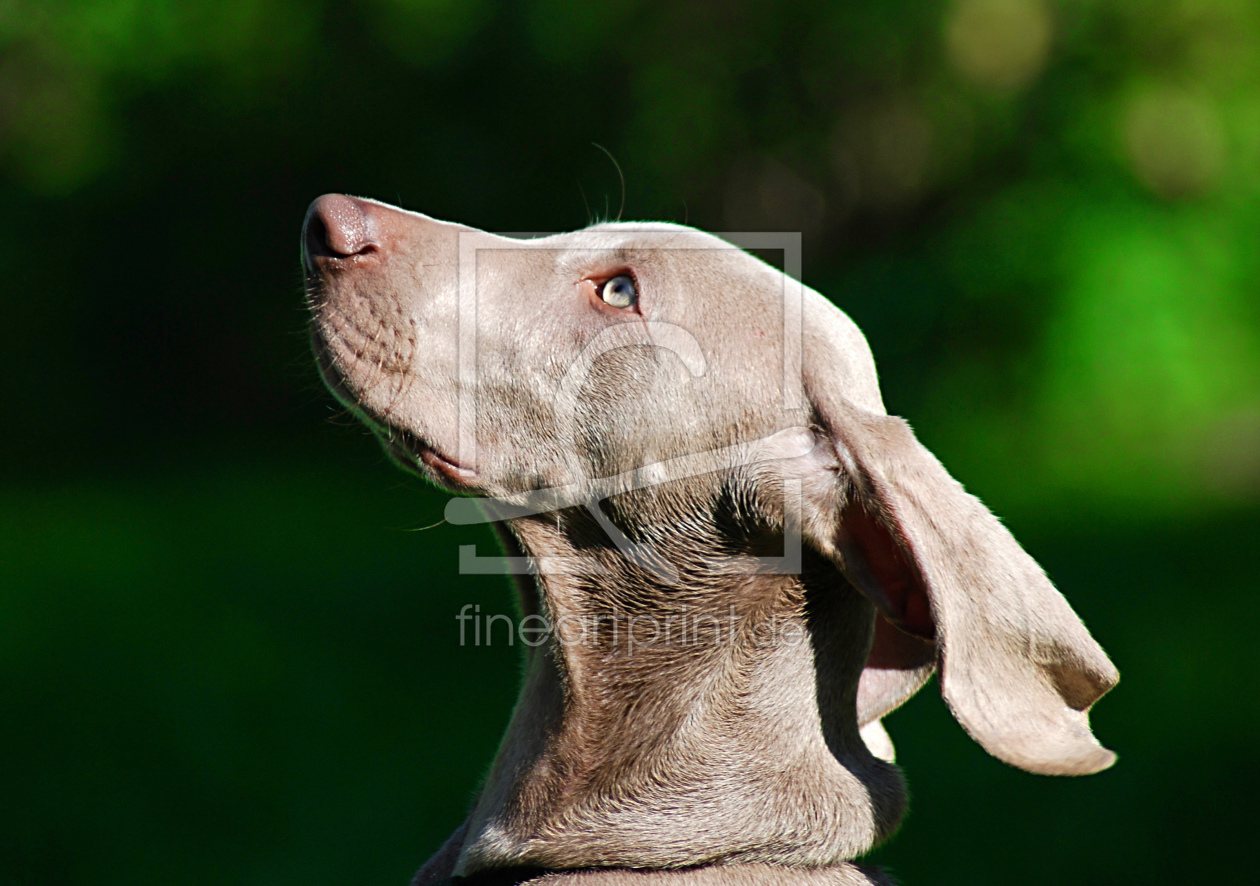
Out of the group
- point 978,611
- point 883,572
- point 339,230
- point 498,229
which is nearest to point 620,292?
point 339,230

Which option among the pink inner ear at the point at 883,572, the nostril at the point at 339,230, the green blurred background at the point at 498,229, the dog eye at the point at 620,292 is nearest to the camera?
the pink inner ear at the point at 883,572

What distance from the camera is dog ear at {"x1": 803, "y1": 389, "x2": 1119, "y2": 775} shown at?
217cm

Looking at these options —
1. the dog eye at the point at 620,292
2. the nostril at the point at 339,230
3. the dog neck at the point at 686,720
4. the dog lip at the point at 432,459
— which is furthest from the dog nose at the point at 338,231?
the dog neck at the point at 686,720

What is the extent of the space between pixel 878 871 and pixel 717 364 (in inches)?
47.4

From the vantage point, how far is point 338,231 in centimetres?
263

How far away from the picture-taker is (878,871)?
2.74 meters

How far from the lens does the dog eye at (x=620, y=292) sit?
2.74 m

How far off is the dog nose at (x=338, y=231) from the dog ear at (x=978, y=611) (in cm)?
116

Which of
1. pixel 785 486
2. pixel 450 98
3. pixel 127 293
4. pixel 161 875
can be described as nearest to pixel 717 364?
pixel 785 486

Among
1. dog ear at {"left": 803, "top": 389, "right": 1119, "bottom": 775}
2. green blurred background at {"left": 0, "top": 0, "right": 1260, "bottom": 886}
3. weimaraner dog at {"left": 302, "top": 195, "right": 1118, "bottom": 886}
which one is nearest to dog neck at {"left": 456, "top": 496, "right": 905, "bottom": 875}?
weimaraner dog at {"left": 302, "top": 195, "right": 1118, "bottom": 886}

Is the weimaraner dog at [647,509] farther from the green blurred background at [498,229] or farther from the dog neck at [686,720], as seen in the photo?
the green blurred background at [498,229]

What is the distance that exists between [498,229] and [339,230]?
10194mm

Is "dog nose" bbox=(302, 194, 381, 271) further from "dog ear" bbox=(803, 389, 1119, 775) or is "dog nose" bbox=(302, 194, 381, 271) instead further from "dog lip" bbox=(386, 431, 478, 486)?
"dog ear" bbox=(803, 389, 1119, 775)

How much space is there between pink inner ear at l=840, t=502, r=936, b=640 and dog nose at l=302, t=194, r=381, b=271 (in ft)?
3.90
